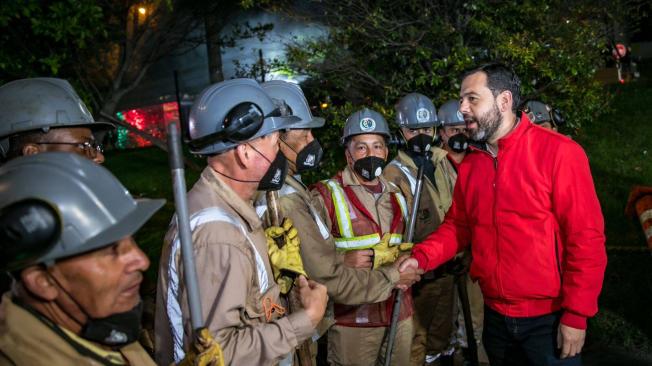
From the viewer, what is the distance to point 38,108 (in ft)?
12.6

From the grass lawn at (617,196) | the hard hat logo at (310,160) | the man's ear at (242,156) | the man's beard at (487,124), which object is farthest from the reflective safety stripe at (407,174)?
the man's ear at (242,156)

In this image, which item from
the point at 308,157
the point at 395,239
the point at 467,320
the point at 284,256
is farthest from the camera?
the point at 467,320

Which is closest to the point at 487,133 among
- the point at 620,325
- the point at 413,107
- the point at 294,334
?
the point at 294,334

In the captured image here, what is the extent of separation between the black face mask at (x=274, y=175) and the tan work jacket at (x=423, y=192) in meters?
2.38

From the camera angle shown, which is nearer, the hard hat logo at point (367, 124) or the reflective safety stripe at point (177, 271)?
the reflective safety stripe at point (177, 271)

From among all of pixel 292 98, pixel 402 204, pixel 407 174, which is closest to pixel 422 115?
pixel 407 174

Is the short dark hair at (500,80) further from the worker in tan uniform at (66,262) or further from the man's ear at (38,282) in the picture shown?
the man's ear at (38,282)

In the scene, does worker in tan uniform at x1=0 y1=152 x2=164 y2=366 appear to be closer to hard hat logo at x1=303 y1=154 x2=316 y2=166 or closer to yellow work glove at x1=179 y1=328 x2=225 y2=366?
yellow work glove at x1=179 y1=328 x2=225 y2=366

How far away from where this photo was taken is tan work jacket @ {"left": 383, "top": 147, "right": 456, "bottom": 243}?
5.51m

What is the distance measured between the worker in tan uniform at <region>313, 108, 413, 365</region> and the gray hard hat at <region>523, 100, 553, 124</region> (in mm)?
2494

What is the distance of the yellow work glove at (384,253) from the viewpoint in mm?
4160

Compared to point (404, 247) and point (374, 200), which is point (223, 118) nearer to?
point (404, 247)

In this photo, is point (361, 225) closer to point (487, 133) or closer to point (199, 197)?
point (487, 133)

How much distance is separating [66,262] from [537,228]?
97.2 inches
